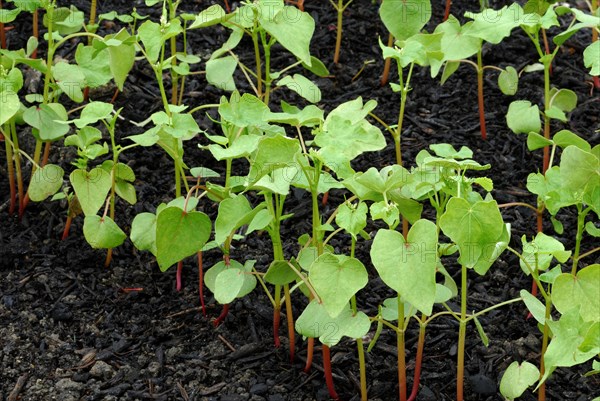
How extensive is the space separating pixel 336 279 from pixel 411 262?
189 mm

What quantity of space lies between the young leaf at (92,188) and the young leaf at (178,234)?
1.21ft

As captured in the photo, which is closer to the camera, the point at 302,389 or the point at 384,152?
A: the point at 302,389

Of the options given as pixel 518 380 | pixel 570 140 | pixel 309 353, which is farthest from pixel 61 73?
pixel 518 380

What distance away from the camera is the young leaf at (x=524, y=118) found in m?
2.81

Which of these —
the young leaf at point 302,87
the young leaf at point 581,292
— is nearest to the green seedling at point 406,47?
the young leaf at point 302,87

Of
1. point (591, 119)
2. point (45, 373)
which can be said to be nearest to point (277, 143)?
point (45, 373)

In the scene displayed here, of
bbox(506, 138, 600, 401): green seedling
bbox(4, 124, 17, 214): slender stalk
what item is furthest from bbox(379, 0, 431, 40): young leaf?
bbox(4, 124, 17, 214): slender stalk

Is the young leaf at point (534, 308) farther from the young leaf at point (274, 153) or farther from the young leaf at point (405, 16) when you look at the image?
the young leaf at point (405, 16)

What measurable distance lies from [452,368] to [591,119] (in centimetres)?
126

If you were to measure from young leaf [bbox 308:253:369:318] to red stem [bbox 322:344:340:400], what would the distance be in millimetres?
370

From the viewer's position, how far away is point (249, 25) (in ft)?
8.29

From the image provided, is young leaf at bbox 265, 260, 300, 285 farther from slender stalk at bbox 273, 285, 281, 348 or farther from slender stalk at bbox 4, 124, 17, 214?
slender stalk at bbox 4, 124, 17, 214

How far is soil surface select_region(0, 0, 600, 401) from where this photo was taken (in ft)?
8.07

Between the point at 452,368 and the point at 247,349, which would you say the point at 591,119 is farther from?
the point at 247,349
